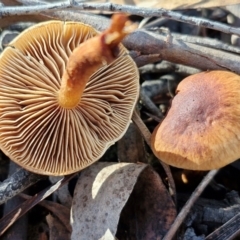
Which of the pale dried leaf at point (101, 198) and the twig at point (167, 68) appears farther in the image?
the twig at point (167, 68)

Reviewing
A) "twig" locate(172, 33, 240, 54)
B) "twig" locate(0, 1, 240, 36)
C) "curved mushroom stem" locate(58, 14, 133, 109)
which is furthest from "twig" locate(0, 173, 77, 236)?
"twig" locate(172, 33, 240, 54)

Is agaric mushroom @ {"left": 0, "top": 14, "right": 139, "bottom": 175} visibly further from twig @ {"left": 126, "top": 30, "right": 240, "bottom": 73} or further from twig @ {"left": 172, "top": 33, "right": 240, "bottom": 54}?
twig @ {"left": 172, "top": 33, "right": 240, "bottom": 54}

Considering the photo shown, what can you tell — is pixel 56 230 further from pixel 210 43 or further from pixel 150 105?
pixel 210 43

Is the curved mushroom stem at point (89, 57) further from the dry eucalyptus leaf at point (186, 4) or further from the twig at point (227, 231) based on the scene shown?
the twig at point (227, 231)

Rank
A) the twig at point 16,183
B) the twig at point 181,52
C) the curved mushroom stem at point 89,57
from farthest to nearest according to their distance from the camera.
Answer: the twig at point 181,52 < the twig at point 16,183 < the curved mushroom stem at point 89,57

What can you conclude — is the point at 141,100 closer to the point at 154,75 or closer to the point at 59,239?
the point at 154,75

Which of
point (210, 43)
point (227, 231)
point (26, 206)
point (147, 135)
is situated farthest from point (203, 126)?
point (26, 206)

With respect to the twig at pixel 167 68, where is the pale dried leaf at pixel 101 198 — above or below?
below

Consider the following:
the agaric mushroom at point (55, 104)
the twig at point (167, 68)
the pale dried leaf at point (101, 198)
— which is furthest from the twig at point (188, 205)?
the twig at point (167, 68)
